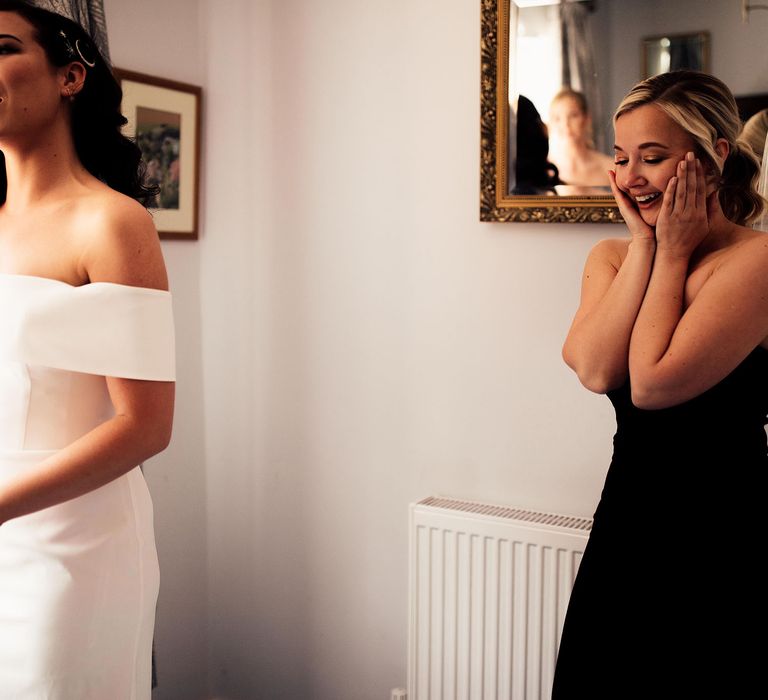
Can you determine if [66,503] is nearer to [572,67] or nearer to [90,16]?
[90,16]

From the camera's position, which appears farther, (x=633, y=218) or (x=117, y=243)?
(x=633, y=218)

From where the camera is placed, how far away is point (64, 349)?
130cm

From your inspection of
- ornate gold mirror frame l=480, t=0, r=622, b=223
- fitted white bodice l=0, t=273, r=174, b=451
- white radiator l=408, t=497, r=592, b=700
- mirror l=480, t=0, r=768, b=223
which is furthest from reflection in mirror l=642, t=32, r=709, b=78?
fitted white bodice l=0, t=273, r=174, b=451

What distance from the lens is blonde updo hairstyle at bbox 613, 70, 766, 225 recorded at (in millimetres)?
1512

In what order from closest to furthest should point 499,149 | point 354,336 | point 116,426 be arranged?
point 116,426
point 499,149
point 354,336

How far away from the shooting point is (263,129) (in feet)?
8.71

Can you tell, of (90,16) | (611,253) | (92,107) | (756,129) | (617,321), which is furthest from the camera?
(90,16)

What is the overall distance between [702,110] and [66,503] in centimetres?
114

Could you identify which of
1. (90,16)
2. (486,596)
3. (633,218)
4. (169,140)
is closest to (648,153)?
(633,218)

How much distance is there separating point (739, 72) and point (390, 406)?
115cm

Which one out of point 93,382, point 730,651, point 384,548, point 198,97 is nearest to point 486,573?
point 384,548

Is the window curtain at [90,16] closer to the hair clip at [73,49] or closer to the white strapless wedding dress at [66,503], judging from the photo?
A: the hair clip at [73,49]

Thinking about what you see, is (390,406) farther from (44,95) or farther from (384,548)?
(44,95)

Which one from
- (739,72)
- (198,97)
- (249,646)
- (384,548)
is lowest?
(249,646)
